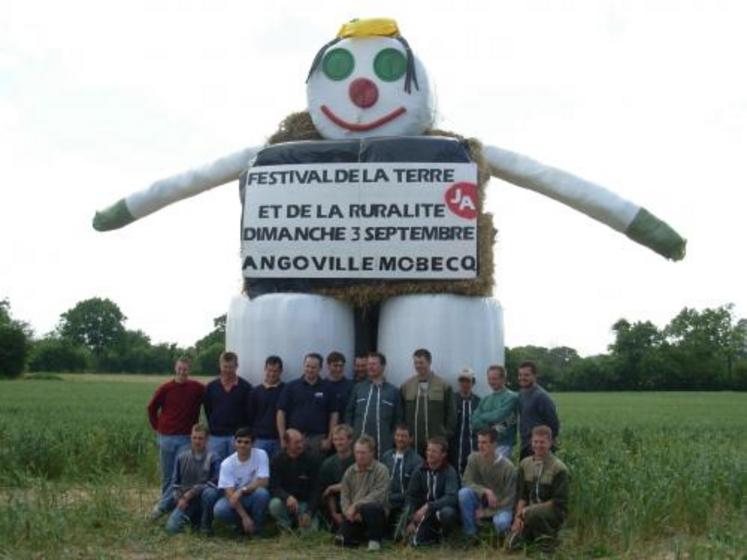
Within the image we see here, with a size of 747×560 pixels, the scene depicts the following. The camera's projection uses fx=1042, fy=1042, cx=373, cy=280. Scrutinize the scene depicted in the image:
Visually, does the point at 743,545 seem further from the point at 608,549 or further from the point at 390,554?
the point at 390,554

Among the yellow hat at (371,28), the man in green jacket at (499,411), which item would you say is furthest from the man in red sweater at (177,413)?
the yellow hat at (371,28)

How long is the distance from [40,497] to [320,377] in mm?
2051

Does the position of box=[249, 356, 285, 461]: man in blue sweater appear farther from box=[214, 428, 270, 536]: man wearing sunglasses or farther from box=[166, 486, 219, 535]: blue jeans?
→ box=[166, 486, 219, 535]: blue jeans

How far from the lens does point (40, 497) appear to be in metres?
7.02

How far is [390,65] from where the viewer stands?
7.80m

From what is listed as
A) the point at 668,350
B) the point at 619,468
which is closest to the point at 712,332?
the point at 668,350

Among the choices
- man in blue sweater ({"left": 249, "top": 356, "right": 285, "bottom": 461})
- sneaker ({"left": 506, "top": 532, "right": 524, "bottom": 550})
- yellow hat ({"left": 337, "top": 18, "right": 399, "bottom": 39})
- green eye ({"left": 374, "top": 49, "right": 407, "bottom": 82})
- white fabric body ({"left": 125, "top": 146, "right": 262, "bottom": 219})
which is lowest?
sneaker ({"left": 506, "top": 532, "right": 524, "bottom": 550})

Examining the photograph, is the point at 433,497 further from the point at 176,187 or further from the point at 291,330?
the point at 176,187

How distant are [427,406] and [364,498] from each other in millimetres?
819

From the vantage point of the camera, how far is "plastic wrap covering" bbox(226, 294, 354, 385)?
760 cm

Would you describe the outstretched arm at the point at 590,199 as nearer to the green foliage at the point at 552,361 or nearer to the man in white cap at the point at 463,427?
the man in white cap at the point at 463,427

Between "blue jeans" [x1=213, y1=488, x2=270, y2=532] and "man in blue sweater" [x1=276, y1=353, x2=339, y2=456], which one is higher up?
"man in blue sweater" [x1=276, y1=353, x2=339, y2=456]

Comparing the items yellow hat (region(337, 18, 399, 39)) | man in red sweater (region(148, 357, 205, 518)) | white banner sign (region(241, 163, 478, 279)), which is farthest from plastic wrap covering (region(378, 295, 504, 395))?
yellow hat (region(337, 18, 399, 39))

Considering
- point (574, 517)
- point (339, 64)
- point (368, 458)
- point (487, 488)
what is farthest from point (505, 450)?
point (339, 64)
